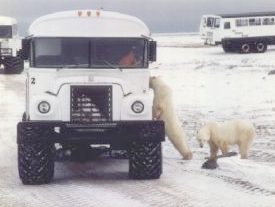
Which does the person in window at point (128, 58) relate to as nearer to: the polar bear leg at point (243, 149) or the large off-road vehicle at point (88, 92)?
the large off-road vehicle at point (88, 92)

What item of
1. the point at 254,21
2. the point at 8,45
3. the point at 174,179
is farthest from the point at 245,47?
the point at 174,179

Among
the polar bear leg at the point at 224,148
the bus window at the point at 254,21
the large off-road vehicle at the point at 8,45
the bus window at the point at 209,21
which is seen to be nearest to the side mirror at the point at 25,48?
the polar bear leg at the point at 224,148

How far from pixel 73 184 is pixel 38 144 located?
2.22 ft

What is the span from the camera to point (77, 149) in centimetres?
1087

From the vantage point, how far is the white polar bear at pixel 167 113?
10.9m

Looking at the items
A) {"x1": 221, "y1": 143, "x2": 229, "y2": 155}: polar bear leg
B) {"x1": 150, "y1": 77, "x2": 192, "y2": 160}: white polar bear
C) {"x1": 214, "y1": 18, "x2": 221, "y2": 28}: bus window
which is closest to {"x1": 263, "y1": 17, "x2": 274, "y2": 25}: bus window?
{"x1": 214, "y1": 18, "x2": 221, "y2": 28}: bus window

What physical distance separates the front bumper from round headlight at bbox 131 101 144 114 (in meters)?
0.18

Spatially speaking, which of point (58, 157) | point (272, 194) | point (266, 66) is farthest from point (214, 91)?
point (272, 194)

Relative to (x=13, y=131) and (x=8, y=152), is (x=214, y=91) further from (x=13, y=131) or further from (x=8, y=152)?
(x=8, y=152)

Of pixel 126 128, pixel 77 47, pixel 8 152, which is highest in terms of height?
pixel 77 47

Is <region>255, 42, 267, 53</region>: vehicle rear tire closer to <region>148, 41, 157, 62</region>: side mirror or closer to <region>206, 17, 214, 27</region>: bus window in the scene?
<region>206, 17, 214, 27</region>: bus window

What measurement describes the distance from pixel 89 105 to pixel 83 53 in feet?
3.00

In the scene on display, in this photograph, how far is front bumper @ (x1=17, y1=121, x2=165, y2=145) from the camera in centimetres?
918

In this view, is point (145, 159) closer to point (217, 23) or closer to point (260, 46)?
point (260, 46)
